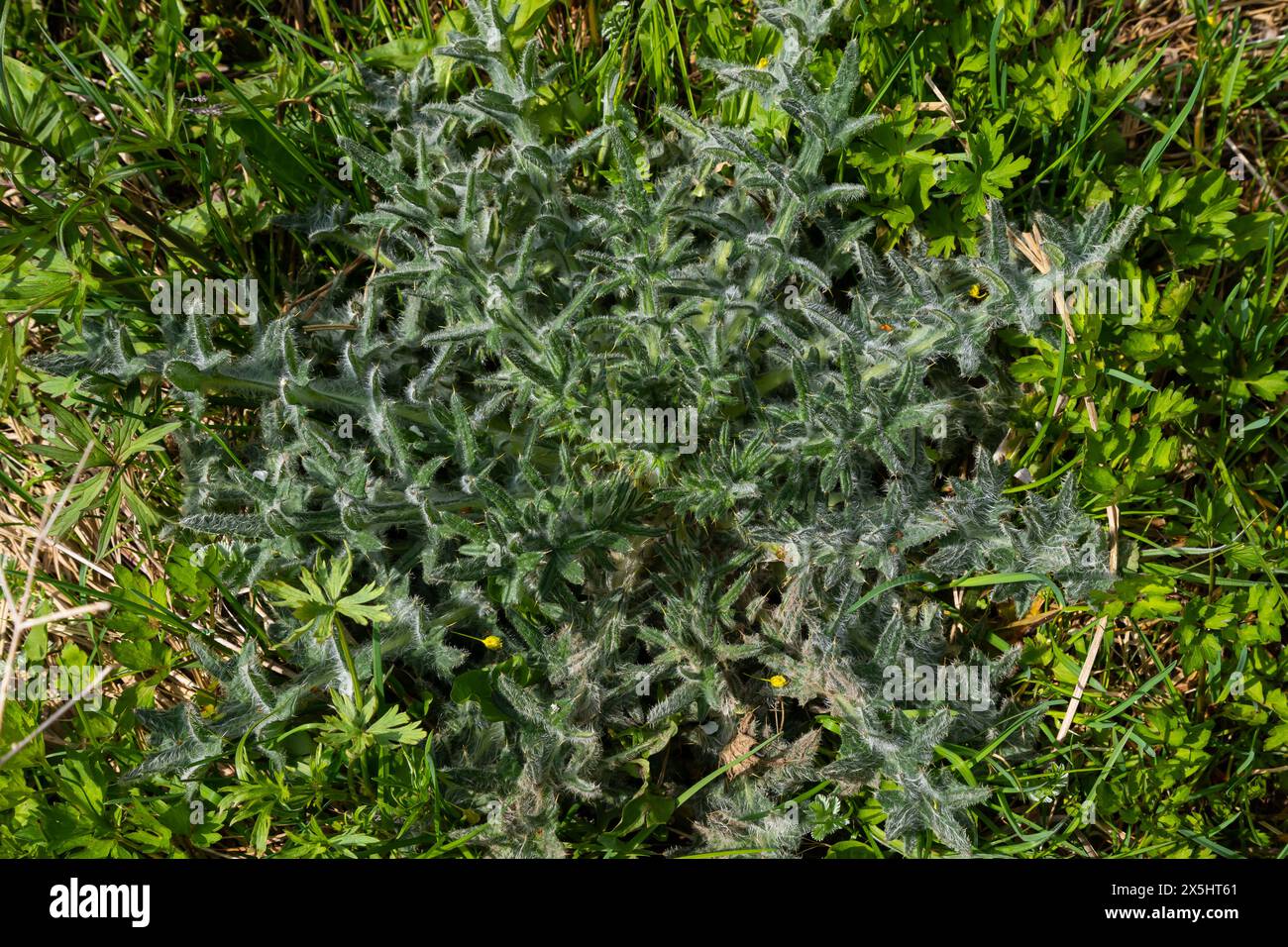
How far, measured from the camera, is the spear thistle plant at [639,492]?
331 centimetres

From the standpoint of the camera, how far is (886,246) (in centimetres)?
387

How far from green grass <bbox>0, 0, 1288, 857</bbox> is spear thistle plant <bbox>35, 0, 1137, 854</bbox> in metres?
0.17

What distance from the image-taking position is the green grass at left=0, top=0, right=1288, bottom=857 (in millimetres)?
3367

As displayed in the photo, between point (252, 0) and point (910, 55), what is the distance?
2.65m

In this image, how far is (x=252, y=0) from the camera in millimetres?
4156

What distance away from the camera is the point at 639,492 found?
351cm

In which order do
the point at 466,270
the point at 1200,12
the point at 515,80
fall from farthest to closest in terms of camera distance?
the point at 1200,12
the point at 515,80
the point at 466,270

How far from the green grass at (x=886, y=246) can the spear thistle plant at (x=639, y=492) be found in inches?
6.7

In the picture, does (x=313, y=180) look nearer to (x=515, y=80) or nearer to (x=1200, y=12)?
(x=515, y=80)

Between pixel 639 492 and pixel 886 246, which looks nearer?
pixel 639 492

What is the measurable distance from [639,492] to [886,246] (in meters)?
1.37

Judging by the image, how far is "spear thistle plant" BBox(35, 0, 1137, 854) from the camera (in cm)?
331

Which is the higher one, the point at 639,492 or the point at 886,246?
the point at 886,246

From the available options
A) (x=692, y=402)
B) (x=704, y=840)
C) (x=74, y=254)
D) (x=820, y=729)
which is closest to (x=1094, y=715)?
(x=820, y=729)
